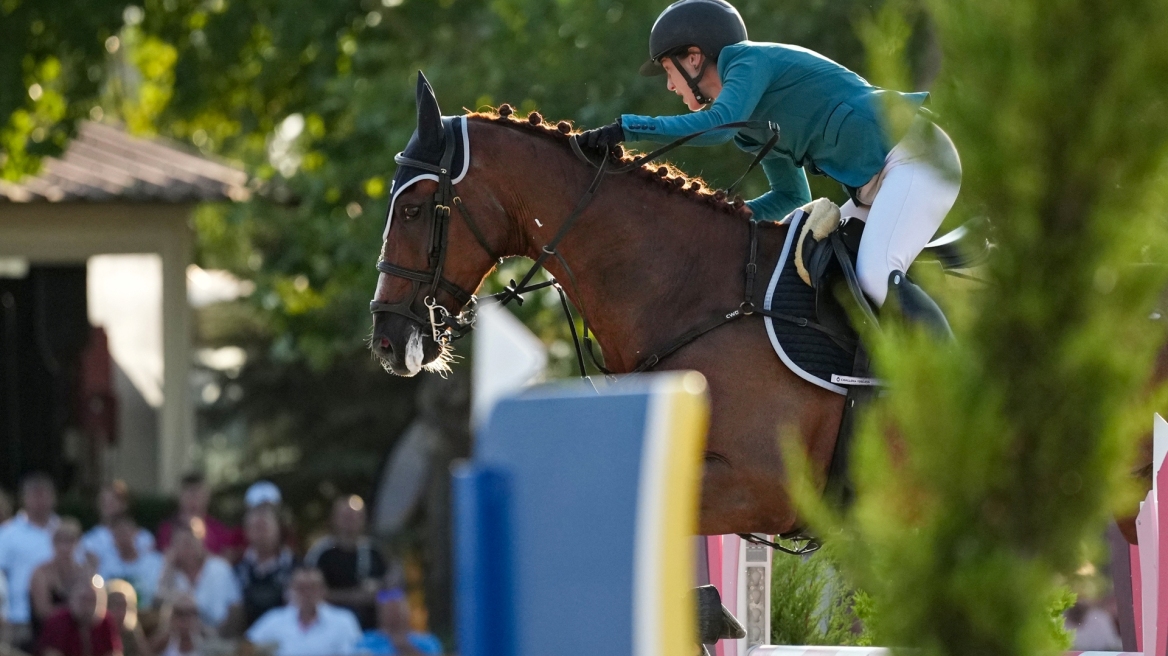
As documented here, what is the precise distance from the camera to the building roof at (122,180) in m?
13.3

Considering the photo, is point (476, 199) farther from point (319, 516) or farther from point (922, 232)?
point (319, 516)

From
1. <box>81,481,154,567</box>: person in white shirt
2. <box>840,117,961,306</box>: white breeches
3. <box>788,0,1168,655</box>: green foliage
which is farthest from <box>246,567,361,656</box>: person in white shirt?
<box>788,0,1168,655</box>: green foliage

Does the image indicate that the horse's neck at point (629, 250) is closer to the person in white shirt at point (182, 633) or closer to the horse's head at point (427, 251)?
the horse's head at point (427, 251)

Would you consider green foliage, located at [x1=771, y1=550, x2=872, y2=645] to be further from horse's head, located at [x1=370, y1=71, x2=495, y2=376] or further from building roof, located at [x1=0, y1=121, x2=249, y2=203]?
building roof, located at [x1=0, y1=121, x2=249, y2=203]

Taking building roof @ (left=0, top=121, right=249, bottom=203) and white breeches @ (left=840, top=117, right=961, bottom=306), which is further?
building roof @ (left=0, top=121, right=249, bottom=203)

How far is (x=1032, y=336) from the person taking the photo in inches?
61.7

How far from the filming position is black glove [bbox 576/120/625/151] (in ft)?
13.4

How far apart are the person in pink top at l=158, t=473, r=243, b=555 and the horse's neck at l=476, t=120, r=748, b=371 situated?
6.95 meters

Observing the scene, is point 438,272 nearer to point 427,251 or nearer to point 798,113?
point 427,251

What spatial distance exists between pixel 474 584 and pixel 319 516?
57.8ft

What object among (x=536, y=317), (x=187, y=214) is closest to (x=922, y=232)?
(x=536, y=317)

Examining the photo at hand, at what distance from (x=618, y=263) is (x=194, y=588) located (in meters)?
6.37

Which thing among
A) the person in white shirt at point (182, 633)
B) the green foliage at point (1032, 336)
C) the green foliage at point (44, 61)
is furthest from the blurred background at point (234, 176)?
the green foliage at point (1032, 336)

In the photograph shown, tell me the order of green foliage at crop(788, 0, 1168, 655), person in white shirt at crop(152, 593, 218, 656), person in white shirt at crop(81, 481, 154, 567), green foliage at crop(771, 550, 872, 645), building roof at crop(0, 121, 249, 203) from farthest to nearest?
building roof at crop(0, 121, 249, 203), person in white shirt at crop(81, 481, 154, 567), person in white shirt at crop(152, 593, 218, 656), green foliage at crop(771, 550, 872, 645), green foliage at crop(788, 0, 1168, 655)
